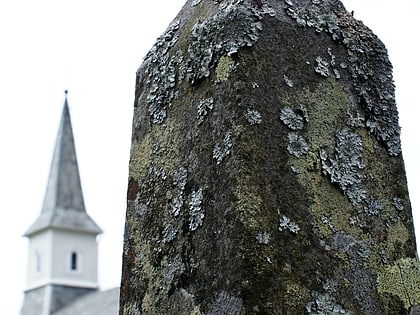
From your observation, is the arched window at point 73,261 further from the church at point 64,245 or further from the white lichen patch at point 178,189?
the white lichen patch at point 178,189

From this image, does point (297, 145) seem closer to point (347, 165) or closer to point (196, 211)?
point (347, 165)

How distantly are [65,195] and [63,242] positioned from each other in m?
3.12

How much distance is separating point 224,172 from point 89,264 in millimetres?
50684

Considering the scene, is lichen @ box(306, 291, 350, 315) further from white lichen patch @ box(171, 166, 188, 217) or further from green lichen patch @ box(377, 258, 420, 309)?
white lichen patch @ box(171, 166, 188, 217)

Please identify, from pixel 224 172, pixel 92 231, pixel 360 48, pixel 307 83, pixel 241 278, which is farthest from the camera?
pixel 92 231

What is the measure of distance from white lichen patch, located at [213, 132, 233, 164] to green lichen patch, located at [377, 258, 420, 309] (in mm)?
537

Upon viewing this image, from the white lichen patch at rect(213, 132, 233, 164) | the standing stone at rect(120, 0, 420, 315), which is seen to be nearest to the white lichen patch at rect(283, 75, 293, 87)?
the standing stone at rect(120, 0, 420, 315)

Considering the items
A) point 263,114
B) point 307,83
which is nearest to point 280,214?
point 263,114

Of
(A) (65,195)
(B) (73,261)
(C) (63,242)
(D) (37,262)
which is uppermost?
(A) (65,195)

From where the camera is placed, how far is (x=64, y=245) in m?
51.1

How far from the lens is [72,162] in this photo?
2036 inches

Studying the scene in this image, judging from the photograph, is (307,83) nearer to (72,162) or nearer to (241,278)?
(241,278)

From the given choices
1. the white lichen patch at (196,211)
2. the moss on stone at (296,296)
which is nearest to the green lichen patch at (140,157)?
the white lichen patch at (196,211)

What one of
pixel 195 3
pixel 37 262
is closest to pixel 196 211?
pixel 195 3
